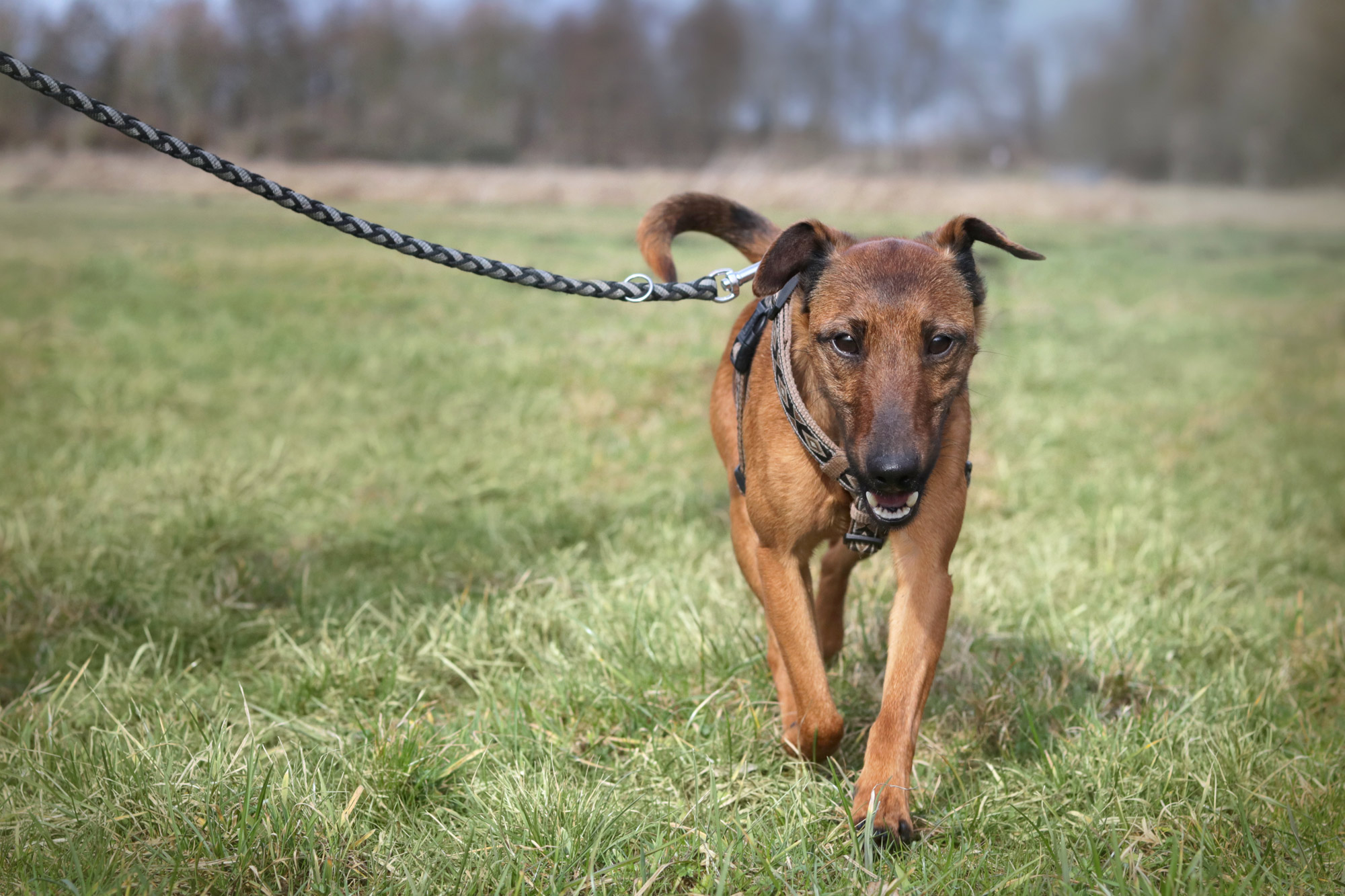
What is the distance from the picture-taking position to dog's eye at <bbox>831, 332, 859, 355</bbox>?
8.41ft

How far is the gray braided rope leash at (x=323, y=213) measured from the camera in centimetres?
251

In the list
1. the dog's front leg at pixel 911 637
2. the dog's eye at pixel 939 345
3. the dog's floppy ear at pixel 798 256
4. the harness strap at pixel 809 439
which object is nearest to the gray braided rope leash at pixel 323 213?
the harness strap at pixel 809 439

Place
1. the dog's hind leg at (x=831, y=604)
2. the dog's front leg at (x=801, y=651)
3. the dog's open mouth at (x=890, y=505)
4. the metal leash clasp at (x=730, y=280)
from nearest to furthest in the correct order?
1. the dog's open mouth at (x=890, y=505)
2. the dog's front leg at (x=801, y=651)
3. the metal leash clasp at (x=730, y=280)
4. the dog's hind leg at (x=831, y=604)

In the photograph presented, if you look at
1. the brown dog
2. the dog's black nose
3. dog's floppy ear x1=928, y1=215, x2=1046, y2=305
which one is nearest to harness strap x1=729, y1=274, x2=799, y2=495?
the brown dog

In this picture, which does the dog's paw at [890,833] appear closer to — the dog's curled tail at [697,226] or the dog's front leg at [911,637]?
the dog's front leg at [911,637]

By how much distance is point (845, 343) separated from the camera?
8.46 ft

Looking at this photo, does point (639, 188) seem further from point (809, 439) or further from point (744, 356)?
point (809, 439)

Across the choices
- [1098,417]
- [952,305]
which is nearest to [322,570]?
[952,305]

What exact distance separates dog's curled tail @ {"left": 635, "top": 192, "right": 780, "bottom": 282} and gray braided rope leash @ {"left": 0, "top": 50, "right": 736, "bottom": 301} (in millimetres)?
181

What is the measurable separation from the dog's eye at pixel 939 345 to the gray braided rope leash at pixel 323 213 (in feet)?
3.04

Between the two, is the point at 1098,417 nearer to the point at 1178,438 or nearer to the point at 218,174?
the point at 1178,438

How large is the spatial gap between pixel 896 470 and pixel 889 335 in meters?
0.38

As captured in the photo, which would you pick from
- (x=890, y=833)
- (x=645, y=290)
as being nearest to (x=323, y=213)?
(x=645, y=290)

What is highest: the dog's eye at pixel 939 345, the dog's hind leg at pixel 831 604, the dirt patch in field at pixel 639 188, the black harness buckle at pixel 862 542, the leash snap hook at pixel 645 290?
the dirt patch in field at pixel 639 188
